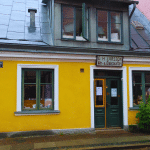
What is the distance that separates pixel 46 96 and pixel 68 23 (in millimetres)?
3204

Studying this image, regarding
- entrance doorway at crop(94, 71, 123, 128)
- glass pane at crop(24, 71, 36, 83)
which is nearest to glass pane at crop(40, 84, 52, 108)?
glass pane at crop(24, 71, 36, 83)

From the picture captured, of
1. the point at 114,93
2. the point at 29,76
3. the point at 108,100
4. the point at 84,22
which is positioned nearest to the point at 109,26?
the point at 84,22

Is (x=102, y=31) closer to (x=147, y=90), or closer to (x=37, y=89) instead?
(x=147, y=90)

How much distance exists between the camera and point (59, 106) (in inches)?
322

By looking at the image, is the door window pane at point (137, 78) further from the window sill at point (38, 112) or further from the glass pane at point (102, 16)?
the window sill at point (38, 112)

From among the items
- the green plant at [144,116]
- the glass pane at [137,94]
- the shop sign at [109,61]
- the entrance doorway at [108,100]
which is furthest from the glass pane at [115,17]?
the green plant at [144,116]

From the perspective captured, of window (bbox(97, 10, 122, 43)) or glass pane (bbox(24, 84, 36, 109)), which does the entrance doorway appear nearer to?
window (bbox(97, 10, 122, 43))

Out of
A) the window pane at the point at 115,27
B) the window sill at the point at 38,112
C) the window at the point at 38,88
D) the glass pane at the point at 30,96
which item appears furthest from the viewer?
the window pane at the point at 115,27

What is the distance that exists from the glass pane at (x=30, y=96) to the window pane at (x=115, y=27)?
4.15 metres

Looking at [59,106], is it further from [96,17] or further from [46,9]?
[46,9]

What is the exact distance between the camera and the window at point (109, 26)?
29.6 feet

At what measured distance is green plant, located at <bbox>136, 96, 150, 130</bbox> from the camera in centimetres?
827

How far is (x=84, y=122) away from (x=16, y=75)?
3.33m

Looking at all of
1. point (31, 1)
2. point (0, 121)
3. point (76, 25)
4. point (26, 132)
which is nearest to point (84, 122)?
point (26, 132)
